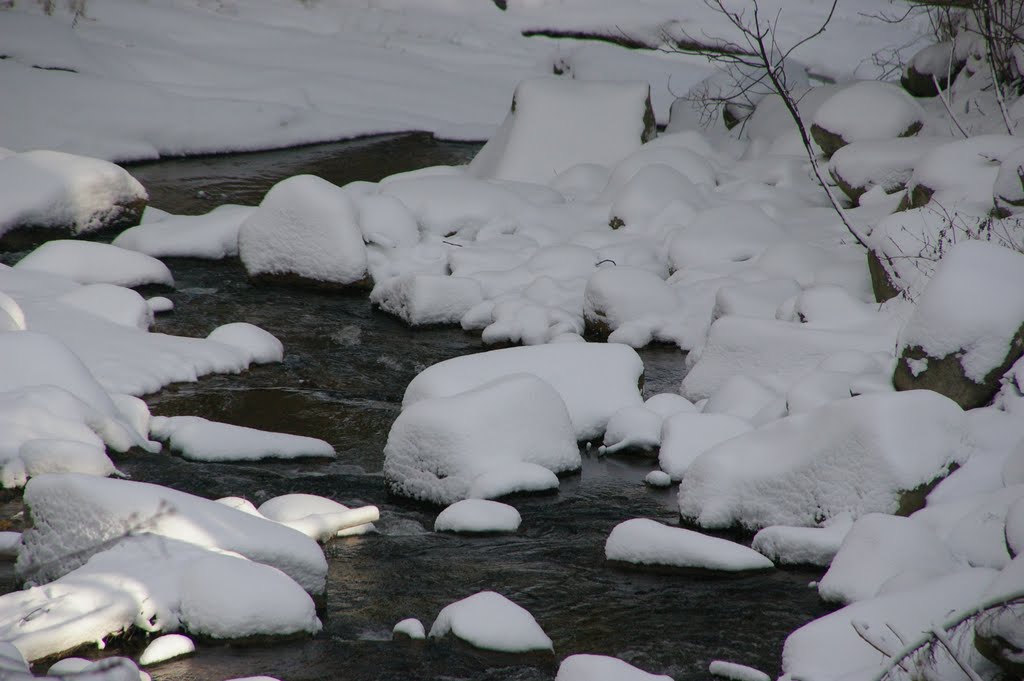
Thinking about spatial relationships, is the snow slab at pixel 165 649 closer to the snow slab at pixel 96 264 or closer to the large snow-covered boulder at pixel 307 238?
the snow slab at pixel 96 264

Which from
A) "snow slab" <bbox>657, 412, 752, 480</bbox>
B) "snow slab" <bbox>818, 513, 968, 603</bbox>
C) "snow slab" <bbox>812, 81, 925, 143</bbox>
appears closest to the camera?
"snow slab" <bbox>818, 513, 968, 603</bbox>

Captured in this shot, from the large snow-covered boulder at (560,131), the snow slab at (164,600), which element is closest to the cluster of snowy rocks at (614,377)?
the snow slab at (164,600)

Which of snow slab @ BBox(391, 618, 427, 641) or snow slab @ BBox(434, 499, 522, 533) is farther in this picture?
snow slab @ BBox(434, 499, 522, 533)

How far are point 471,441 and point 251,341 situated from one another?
9.33 ft

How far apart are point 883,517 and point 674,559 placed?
93 centimetres

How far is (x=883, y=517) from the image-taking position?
4535mm

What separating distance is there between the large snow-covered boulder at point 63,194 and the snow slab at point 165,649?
711 centimetres

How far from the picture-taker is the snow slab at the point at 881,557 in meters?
4.39

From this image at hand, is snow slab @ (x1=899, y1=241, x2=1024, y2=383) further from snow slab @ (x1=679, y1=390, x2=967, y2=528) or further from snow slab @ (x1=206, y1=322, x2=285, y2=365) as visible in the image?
snow slab @ (x1=206, y1=322, x2=285, y2=365)

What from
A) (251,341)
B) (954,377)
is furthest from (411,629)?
(251,341)

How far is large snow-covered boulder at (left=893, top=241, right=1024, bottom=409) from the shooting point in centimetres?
583

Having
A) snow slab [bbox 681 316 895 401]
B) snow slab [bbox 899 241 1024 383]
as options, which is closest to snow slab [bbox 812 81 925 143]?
snow slab [bbox 681 316 895 401]

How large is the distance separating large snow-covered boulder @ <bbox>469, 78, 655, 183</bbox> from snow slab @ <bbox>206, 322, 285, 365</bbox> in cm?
567

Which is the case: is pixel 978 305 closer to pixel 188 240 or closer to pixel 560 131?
pixel 188 240
